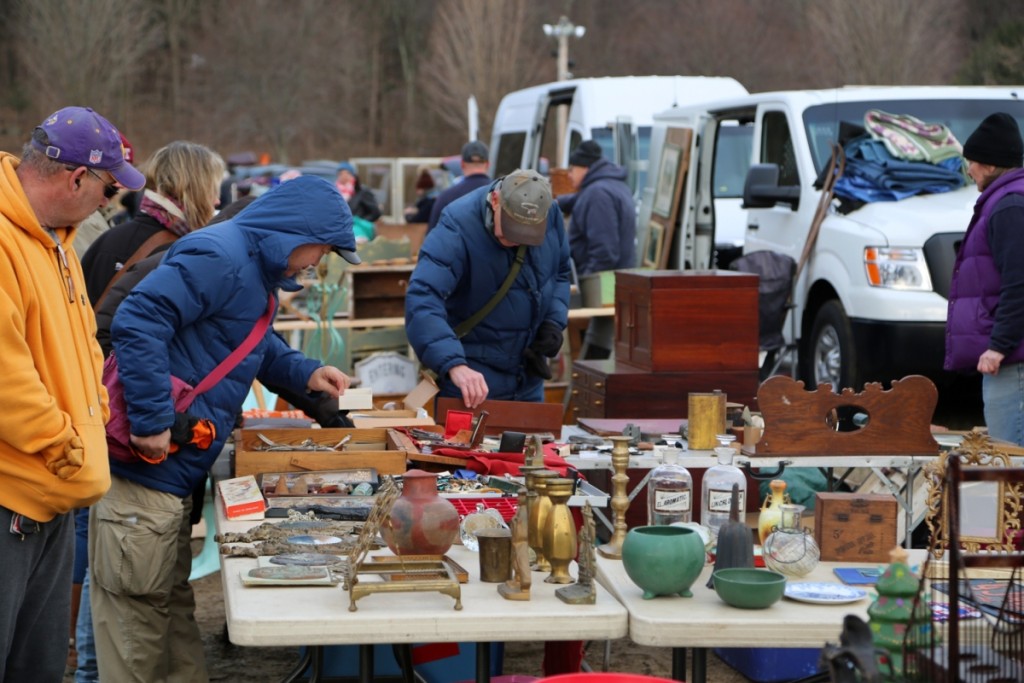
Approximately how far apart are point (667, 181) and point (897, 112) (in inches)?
83.0

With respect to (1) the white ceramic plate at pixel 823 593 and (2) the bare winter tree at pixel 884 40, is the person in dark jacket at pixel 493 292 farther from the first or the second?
(2) the bare winter tree at pixel 884 40

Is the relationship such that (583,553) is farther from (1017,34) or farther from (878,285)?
(1017,34)

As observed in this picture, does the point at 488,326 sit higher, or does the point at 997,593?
the point at 488,326

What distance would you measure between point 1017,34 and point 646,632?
3153cm

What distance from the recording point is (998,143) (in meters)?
4.91

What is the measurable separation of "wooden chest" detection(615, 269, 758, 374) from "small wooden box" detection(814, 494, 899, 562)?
258 cm

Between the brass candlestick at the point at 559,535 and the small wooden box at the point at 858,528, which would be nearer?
the brass candlestick at the point at 559,535

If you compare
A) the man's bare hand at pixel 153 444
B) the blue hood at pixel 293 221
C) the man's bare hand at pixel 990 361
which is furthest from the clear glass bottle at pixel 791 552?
the man's bare hand at pixel 990 361

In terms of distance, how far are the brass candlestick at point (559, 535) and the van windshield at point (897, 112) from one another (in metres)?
5.81

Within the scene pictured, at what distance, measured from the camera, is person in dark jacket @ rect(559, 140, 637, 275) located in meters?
9.68

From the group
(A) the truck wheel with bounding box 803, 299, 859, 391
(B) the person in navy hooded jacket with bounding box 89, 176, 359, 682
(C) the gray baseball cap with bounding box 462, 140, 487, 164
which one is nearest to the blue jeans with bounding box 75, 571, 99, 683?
(B) the person in navy hooded jacket with bounding box 89, 176, 359, 682

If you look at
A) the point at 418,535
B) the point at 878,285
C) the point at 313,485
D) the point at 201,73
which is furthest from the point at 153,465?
the point at 201,73

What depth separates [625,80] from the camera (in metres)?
12.8

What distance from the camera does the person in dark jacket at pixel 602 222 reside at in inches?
381
